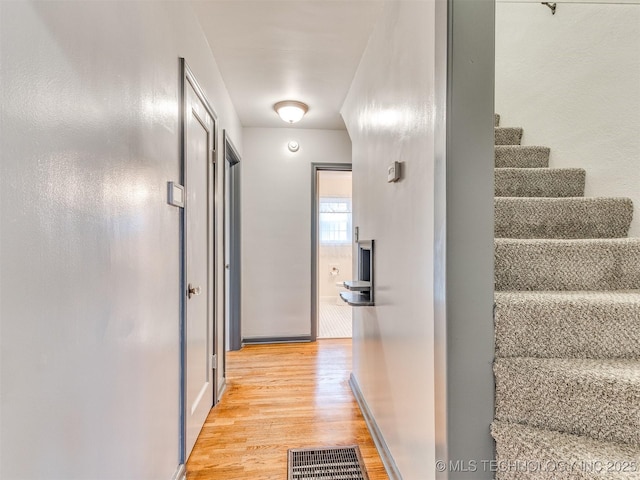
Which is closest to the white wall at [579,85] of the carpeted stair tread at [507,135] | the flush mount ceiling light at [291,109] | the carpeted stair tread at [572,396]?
the carpeted stair tread at [507,135]

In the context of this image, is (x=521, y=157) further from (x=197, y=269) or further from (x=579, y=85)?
(x=197, y=269)

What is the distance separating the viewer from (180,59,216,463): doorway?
167 cm

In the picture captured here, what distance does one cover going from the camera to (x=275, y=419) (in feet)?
7.12

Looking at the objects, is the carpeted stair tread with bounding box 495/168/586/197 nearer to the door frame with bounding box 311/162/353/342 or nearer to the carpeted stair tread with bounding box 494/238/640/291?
the carpeted stair tread with bounding box 494/238/640/291

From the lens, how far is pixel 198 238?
197 cm

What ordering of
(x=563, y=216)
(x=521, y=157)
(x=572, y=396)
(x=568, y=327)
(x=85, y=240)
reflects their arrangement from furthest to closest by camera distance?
(x=521, y=157)
(x=563, y=216)
(x=568, y=327)
(x=572, y=396)
(x=85, y=240)

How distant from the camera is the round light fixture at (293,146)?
3795 millimetres

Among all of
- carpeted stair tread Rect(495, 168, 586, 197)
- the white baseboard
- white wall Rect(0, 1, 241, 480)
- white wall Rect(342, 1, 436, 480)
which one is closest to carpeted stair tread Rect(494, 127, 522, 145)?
carpeted stair tread Rect(495, 168, 586, 197)

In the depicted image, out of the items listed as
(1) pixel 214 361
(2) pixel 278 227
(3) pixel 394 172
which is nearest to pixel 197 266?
(1) pixel 214 361

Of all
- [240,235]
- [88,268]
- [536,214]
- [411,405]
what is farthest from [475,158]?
[240,235]

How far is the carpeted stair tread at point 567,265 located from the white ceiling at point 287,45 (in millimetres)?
1496

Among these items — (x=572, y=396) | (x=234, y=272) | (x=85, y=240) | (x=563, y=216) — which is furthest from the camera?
(x=234, y=272)

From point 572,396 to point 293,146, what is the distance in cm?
339

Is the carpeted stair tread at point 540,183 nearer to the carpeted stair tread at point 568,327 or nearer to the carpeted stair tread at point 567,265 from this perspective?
the carpeted stair tread at point 567,265
